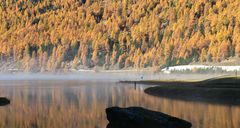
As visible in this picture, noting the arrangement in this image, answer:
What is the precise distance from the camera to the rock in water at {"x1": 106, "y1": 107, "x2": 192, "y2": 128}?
41969 millimetres

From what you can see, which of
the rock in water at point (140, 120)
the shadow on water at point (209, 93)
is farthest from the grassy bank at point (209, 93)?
the rock in water at point (140, 120)

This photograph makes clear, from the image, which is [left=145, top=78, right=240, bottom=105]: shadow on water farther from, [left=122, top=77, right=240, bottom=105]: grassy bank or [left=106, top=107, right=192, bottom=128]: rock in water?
[left=106, top=107, right=192, bottom=128]: rock in water

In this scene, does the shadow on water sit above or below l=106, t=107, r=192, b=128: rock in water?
below

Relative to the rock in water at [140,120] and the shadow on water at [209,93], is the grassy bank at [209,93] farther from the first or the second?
the rock in water at [140,120]

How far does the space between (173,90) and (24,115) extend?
46.9m

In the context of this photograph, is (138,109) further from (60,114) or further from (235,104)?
(235,104)

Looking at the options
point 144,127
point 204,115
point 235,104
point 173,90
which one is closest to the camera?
point 144,127

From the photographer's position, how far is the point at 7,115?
59688 mm

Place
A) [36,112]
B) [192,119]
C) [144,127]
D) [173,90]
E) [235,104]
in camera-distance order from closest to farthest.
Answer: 1. [144,127]
2. [192,119]
3. [36,112]
4. [235,104]
5. [173,90]

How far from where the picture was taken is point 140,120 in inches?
1667

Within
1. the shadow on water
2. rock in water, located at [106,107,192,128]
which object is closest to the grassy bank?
the shadow on water

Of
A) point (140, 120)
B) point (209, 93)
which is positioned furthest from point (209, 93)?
point (140, 120)

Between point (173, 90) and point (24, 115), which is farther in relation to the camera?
point (173, 90)

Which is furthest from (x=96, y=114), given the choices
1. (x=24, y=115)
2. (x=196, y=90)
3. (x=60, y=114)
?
(x=196, y=90)
